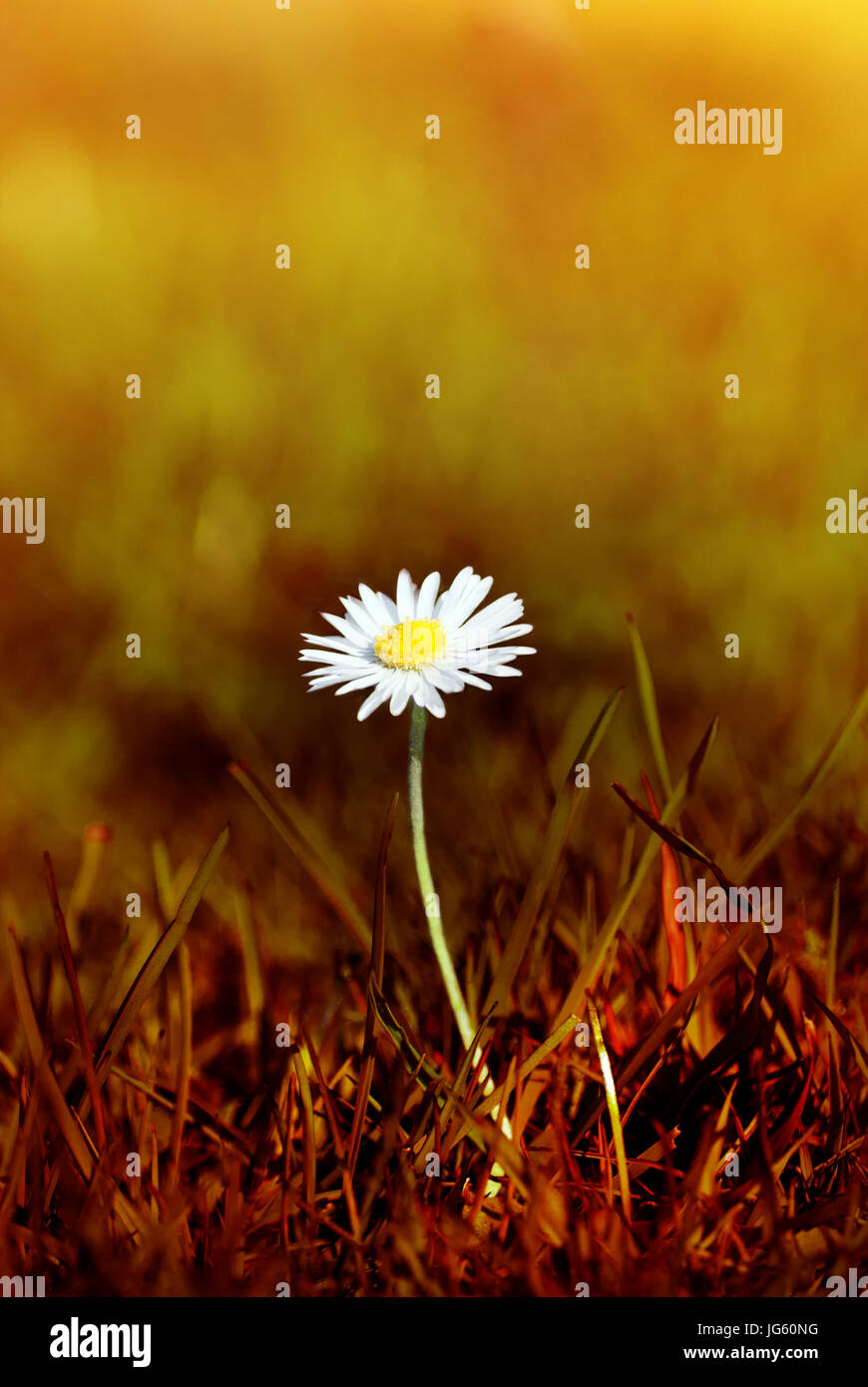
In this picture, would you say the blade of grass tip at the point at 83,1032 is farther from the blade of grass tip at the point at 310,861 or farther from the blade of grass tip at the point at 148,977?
the blade of grass tip at the point at 310,861

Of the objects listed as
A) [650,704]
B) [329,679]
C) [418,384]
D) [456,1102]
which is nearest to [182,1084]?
[456,1102]

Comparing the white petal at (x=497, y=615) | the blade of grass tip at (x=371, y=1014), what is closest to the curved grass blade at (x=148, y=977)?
the blade of grass tip at (x=371, y=1014)

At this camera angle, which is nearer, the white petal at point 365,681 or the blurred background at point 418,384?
the white petal at point 365,681

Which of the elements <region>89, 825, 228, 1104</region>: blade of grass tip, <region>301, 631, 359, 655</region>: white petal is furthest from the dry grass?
<region>301, 631, 359, 655</region>: white petal

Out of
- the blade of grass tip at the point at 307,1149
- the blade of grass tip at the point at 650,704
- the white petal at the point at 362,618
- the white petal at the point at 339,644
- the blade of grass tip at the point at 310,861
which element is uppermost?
the white petal at the point at 362,618

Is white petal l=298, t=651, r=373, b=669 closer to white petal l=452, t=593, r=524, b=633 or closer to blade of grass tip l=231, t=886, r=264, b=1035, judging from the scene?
white petal l=452, t=593, r=524, b=633

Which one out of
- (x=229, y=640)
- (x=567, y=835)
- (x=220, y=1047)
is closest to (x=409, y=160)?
(x=229, y=640)

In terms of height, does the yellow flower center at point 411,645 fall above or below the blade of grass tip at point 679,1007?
above
